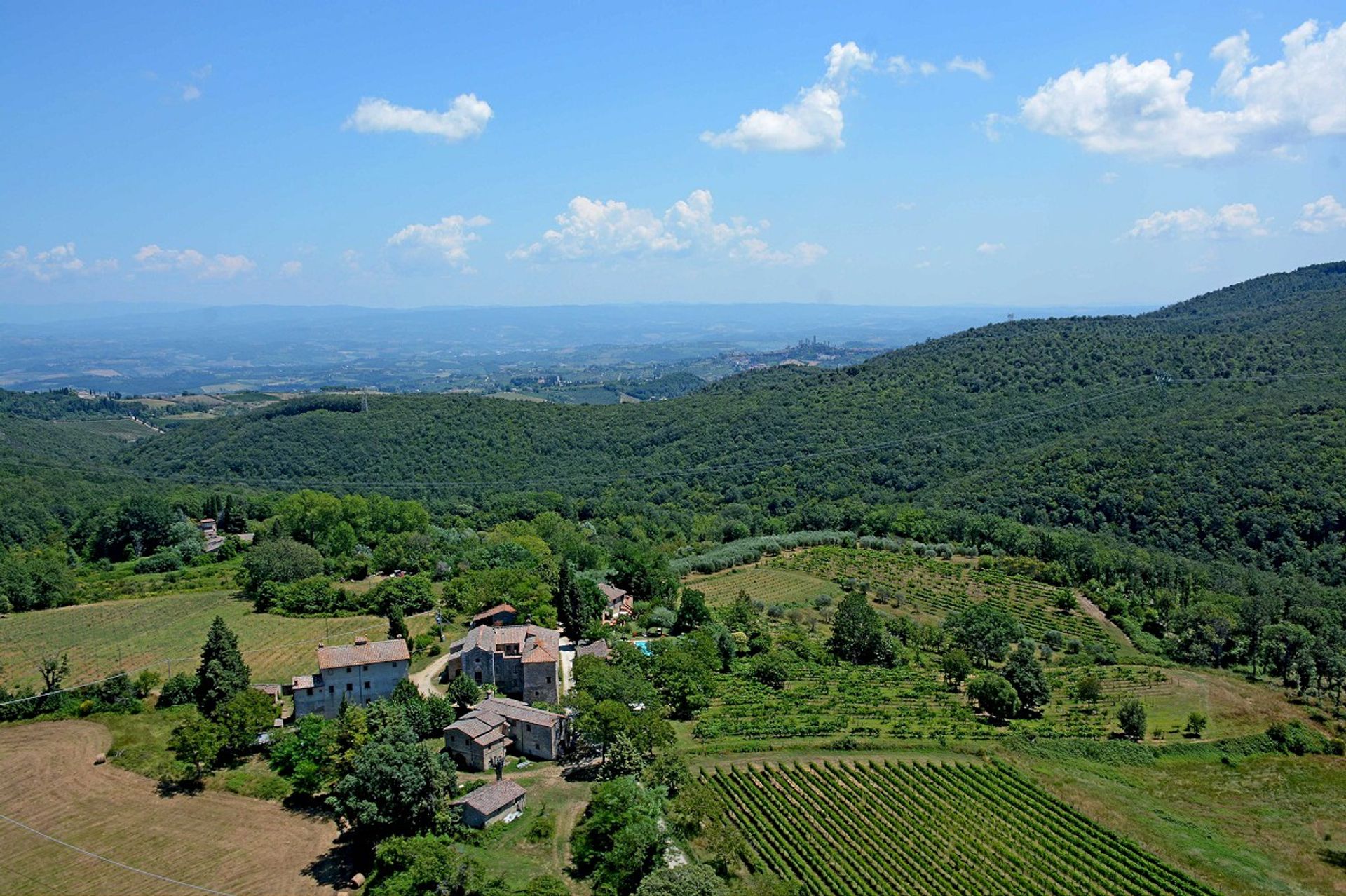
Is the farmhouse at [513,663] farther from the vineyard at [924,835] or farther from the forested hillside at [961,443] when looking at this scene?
the forested hillside at [961,443]

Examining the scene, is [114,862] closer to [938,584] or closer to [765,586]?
[765,586]

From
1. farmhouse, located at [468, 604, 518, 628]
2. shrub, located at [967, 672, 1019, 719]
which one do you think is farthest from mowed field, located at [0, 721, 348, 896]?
shrub, located at [967, 672, 1019, 719]

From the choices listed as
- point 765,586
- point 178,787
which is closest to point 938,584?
point 765,586

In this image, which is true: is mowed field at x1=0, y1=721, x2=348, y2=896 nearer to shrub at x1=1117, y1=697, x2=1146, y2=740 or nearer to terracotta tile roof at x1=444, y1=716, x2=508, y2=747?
terracotta tile roof at x1=444, y1=716, x2=508, y2=747

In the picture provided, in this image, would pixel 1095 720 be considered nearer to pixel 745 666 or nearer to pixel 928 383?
pixel 745 666

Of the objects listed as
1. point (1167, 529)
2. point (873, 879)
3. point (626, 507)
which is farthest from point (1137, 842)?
point (626, 507)

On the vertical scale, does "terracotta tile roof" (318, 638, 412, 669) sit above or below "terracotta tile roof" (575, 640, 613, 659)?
above
